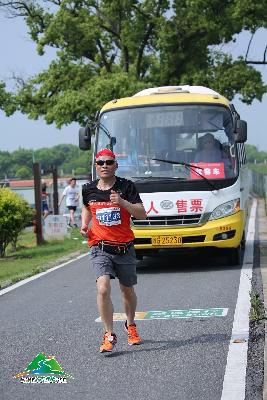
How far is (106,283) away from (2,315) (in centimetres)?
288

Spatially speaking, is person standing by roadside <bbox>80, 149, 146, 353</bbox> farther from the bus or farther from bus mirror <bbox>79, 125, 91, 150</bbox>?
bus mirror <bbox>79, 125, 91, 150</bbox>

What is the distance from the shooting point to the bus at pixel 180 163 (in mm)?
13883

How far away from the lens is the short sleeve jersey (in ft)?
25.0

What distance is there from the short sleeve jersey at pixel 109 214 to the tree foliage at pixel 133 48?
89.0 feet

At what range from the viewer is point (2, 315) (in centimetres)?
1010

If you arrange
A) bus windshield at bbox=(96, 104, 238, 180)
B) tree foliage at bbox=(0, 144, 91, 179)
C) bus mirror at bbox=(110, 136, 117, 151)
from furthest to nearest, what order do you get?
tree foliage at bbox=(0, 144, 91, 179), bus mirror at bbox=(110, 136, 117, 151), bus windshield at bbox=(96, 104, 238, 180)

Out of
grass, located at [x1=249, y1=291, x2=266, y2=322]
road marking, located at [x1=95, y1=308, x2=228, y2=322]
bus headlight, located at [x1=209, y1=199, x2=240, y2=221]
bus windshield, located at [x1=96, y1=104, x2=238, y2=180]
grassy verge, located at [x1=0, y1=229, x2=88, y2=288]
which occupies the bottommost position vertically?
grassy verge, located at [x1=0, y1=229, x2=88, y2=288]

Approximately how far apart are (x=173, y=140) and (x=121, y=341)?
6950 mm

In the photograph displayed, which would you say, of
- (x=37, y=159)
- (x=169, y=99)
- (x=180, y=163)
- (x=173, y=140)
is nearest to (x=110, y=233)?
(x=180, y=163)

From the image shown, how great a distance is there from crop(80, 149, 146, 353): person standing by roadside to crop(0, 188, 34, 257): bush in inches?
461

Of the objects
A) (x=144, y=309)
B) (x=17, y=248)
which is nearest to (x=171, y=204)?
(x=144, y=309)

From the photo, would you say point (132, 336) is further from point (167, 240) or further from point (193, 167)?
point (193, 167)

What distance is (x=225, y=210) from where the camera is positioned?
14023 millimetres

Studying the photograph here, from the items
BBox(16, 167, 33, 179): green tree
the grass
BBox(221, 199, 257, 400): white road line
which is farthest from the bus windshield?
BBox(16, 167, 33, 179): green tree
